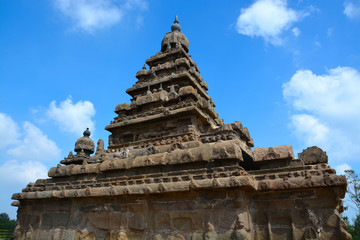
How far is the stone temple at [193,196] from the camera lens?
5629 millimetres

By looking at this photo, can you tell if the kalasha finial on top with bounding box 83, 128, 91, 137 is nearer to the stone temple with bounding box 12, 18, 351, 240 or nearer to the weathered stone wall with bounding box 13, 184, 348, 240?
the stone temple with bounding box 12, 18, 351, 240

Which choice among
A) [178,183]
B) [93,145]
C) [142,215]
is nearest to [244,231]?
[178,183]

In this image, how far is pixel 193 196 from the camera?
245 inches

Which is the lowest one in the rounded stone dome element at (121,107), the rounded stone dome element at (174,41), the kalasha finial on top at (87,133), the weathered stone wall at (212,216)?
the weathered stone wall at (212,216)

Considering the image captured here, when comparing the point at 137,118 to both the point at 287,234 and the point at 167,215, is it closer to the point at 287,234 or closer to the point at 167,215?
the point at 167,215

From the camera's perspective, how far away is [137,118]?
1137 centimetres

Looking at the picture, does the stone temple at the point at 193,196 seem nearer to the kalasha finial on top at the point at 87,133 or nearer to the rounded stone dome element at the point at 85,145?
the rounded stone dome element at the point at 85,145

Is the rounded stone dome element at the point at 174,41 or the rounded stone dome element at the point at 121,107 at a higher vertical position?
the rounded stone dome element at the point at 174,41

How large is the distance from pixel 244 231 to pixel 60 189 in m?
6.00

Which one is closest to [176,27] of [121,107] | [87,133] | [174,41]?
[174,41]

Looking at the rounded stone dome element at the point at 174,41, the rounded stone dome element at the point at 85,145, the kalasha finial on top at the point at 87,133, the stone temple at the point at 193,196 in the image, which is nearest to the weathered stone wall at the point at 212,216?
the stone temple at the point at 193,196

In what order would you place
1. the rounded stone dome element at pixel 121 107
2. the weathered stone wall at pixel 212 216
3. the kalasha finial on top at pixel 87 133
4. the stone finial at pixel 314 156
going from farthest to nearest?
the kalasha finial on top at pixel 87 133, the rounded stone dome element at pixel 121 107, the stone finial at pixel 314 156, the weathered stone wall at pixel 212 216

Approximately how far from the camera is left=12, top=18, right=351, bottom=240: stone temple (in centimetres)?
563

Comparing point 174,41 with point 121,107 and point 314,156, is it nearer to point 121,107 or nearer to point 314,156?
point 121,107
